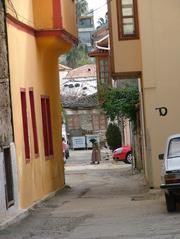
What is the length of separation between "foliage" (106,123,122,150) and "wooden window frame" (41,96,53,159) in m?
26.4

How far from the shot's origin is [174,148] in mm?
17062

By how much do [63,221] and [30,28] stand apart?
693 centimetres

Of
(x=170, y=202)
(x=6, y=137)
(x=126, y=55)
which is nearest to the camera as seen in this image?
(x=170, y=202)

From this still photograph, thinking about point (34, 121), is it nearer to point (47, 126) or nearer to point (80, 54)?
point (47, 126)

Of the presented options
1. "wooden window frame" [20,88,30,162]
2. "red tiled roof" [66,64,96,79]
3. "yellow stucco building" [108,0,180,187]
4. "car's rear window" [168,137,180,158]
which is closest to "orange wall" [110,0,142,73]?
"yellow stucco building" [108,0,180,187]

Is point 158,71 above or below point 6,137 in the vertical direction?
above

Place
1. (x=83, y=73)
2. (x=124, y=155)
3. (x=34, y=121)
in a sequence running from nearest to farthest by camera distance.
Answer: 1. (x=34, y=121)
2. (x=124, y=155)
3. (x=83, y=73)

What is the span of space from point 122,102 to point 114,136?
2009 cm

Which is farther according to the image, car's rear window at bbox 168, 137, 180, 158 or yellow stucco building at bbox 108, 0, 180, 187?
yellow stucco building at bbox 108, 0, 180, 187

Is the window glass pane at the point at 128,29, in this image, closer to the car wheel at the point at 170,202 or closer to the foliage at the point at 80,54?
the car wheel at the point at 170,202

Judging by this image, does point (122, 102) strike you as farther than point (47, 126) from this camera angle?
Yes

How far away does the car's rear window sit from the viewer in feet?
54.8

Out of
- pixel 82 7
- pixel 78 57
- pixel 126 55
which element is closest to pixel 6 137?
pixel 126 55

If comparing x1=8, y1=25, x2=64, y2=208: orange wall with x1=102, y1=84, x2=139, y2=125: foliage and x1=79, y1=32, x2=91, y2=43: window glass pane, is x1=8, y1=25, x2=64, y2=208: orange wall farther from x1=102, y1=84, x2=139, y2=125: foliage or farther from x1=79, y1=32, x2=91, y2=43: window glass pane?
x1=79, y1=32, x2=91, y2=43: window glass pane
